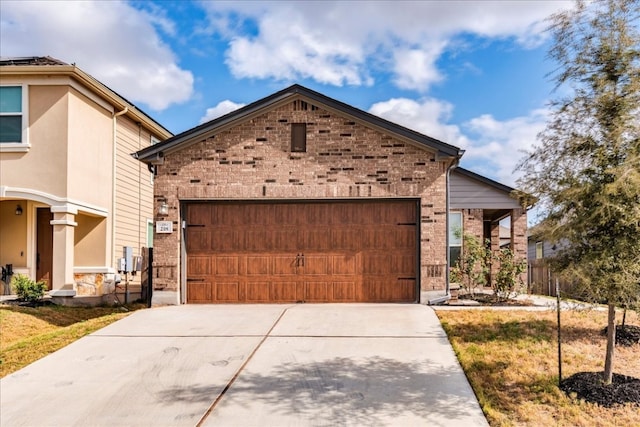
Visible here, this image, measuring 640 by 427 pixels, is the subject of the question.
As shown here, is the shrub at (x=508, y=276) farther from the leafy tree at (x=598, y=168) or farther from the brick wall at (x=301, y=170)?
the leafy tree at (x=598, y=168)

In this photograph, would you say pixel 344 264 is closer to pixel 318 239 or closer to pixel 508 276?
pixel 318 239

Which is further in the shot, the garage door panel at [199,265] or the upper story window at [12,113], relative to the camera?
the upper story window at [12,113]

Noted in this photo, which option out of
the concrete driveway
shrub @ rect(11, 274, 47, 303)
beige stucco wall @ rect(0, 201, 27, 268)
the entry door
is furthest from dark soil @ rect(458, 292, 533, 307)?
beige stucco wall @ rect(0, 201, 27, 268)

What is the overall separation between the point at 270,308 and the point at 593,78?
769 cm

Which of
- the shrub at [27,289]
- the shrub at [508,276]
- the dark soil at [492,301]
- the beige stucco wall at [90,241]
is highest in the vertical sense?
the beige stucco wall at [90,241]

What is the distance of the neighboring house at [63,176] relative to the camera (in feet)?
45.6

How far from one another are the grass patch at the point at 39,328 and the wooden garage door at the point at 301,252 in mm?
2257

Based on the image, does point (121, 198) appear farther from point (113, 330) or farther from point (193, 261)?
point (113, 330)

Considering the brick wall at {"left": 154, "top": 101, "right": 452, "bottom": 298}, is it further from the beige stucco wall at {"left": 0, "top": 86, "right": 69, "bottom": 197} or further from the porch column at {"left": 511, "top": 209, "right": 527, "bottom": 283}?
the porch column at {"left": 511, "top": 209, "right": 527, "bottom": 283}

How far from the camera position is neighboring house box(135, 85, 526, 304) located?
12.3m

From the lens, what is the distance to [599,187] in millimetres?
6121

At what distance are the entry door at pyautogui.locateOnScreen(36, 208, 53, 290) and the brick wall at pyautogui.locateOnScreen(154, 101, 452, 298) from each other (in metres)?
4.82

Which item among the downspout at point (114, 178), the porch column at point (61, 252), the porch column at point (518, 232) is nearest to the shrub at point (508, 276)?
the porch column at point (518, 232)

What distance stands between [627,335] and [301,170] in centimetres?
707
